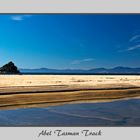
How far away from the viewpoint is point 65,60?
5.92 metres

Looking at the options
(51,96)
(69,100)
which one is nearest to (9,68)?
(51,96)

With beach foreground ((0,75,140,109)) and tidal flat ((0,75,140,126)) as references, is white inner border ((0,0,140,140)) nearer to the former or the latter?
tidal flat ((0,75,140,126))

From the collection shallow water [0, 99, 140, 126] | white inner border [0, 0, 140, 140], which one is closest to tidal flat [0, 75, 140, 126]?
shallow water [0, 99, 140, 126]

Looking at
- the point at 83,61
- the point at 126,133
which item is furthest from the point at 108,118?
the point at 83,61

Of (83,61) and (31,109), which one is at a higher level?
(83,61)

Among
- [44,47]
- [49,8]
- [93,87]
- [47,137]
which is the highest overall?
[49,8]

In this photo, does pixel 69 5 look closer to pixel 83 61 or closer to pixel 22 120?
pixel 83 61

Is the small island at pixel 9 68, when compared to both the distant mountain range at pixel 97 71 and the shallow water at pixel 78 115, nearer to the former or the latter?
the distant mountain range at pixel 97 71

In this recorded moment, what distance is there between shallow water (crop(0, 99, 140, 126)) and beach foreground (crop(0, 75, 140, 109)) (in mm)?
88

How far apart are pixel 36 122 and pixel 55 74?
60cm

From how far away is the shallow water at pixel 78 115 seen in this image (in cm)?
579

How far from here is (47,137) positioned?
5.62m

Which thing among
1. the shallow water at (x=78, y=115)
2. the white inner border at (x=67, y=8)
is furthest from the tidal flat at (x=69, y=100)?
the white inner border at (x=67, y=8)

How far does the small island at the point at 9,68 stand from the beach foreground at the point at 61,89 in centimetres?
8
